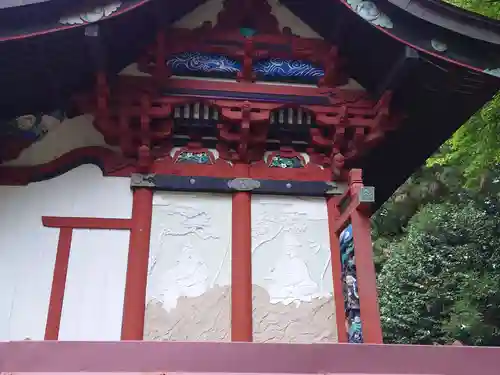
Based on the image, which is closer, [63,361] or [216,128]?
[63,361]

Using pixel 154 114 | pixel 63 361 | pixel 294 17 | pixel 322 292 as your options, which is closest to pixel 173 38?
pixel 154 114

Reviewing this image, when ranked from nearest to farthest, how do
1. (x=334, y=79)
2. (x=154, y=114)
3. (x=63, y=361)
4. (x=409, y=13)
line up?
1. (x=63, y=361)
2. (x=409, y=13)
3. (x=154, y=114)
4. (x=334, y=79)

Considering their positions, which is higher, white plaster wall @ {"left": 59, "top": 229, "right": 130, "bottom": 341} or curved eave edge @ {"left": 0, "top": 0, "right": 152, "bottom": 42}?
curved eave edge @ {"left": 0, "top": 0, "right": 152, "bottom": 42}

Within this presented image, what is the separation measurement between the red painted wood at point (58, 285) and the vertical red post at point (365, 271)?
Answer: 232 cm

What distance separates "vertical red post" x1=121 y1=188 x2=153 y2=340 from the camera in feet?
14.6

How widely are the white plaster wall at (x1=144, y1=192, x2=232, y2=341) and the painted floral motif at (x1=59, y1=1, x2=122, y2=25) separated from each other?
1574 millimetres

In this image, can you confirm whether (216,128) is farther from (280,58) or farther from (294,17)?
(294,17)

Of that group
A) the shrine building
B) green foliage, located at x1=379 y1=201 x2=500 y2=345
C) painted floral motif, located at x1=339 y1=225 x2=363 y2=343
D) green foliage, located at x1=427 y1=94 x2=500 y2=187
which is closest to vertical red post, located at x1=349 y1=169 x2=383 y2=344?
the shrine building

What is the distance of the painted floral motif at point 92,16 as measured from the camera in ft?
13.6

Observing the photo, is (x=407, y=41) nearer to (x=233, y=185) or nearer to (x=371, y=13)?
(x=371, y=13)

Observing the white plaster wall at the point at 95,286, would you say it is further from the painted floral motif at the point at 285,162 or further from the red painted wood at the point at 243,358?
the red painted wood at the point at 243,358

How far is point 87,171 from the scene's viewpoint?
5129 mm

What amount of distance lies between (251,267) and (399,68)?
203cm

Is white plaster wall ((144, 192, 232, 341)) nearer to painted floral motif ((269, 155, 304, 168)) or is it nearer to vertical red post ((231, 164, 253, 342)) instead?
vertical red post ((231, 164, 253, 342))
